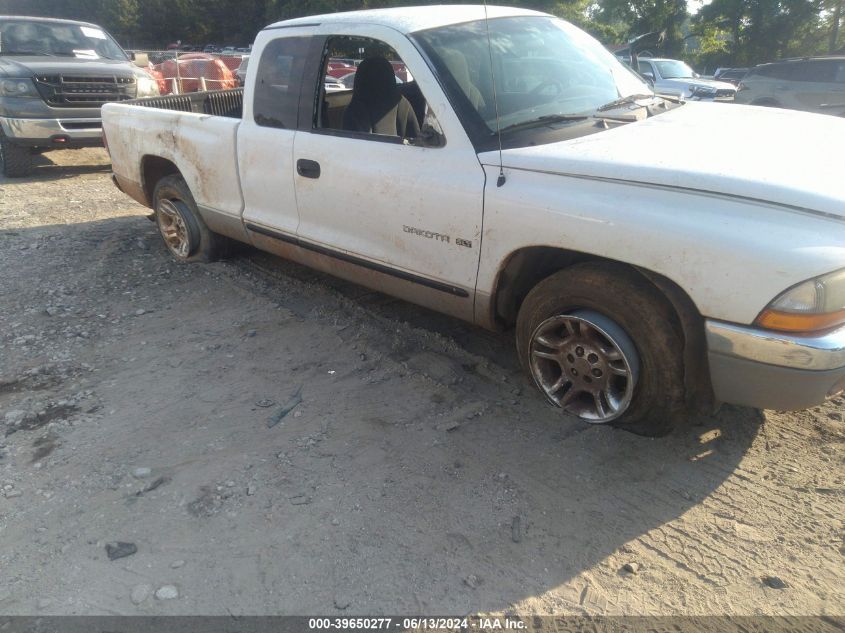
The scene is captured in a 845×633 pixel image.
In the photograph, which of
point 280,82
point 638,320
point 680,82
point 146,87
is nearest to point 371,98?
point 280,82

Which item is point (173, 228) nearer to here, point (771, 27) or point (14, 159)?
point (14, 159)

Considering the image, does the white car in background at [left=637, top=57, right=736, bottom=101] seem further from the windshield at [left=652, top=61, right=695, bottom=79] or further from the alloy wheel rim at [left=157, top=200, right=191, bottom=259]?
the alloy wheel rim at [left=157, top=200, right=191, bottom=259]

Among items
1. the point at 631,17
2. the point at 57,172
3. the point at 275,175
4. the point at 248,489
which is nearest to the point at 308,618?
the point at 248,489

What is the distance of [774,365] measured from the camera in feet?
7.90

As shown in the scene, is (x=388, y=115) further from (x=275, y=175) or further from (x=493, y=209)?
(x=493, y=209)

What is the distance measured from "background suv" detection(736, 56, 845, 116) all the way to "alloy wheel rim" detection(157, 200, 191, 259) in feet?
35.2

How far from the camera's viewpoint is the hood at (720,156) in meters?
2.40

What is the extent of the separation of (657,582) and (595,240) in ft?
4.43

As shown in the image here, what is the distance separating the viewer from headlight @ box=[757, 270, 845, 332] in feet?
A: 7.43

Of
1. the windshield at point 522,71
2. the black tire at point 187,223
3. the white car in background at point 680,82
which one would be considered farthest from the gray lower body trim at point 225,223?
the white car in background at point 680,82

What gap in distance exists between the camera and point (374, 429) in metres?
3.19

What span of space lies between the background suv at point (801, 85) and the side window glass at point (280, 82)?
10334 mm

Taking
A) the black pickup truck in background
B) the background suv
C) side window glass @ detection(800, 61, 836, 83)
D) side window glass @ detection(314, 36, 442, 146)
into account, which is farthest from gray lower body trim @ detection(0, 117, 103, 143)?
side window glass @ detection(800, 61, 836, 83)

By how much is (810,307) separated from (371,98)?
2794 millimetres
